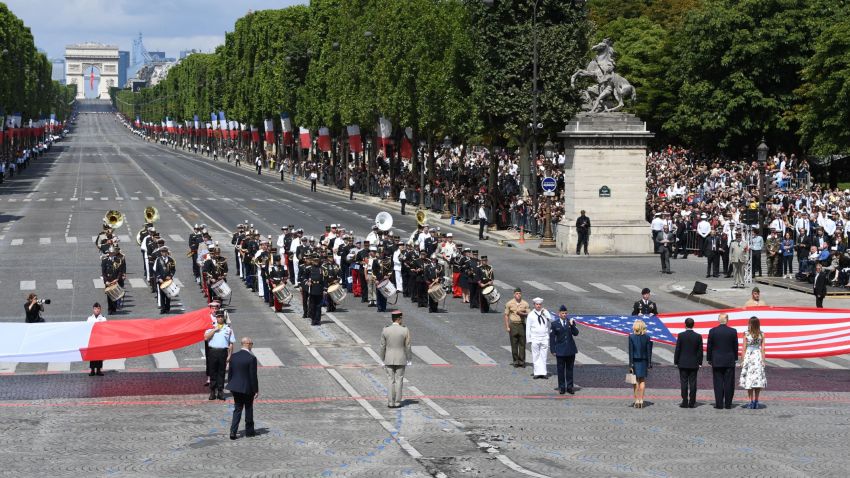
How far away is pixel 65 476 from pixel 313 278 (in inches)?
687

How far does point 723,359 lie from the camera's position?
974 inches

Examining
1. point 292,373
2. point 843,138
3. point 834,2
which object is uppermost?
point 834,2

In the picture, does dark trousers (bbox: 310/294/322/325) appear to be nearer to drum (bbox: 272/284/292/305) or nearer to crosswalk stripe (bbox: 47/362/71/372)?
drum (bbox: 272/284/292/305)

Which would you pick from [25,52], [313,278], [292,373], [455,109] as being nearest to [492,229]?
[455,109]

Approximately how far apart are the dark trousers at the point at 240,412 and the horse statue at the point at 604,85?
37157mm

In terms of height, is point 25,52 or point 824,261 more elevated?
point 25,52

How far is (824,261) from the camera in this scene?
44438 millimetres

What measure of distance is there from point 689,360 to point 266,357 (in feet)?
33.1

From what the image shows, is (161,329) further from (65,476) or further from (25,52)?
(25,52)

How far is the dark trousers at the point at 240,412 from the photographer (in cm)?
2180

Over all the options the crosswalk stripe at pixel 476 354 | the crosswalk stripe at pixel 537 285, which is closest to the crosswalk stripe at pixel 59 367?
the crosswalk stripe at pixel 476 354

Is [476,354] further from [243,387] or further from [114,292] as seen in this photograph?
[114,292]

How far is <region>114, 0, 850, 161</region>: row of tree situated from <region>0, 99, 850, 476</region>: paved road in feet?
99.9

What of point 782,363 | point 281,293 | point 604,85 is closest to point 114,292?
point 281,293
